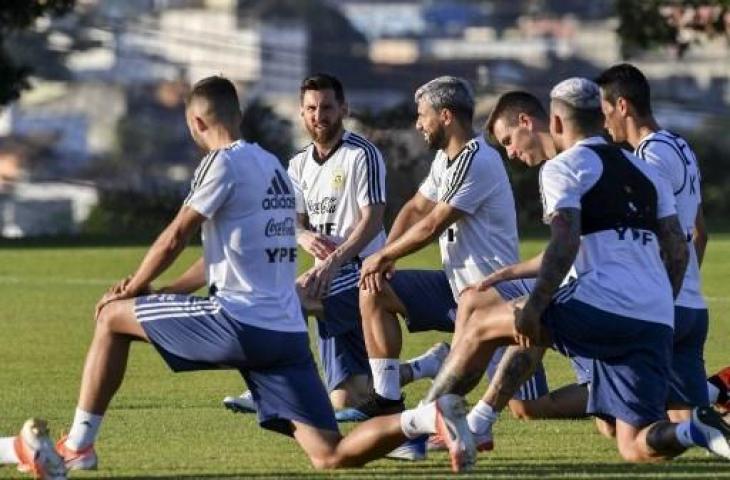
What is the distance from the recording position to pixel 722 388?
14.0 m

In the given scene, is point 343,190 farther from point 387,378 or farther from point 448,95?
point 448,95

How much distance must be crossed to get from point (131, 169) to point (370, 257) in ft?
376

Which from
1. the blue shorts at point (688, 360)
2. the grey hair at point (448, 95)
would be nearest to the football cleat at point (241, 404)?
the grey hair at point (448, 95)

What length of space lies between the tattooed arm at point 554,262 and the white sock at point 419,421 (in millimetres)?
633

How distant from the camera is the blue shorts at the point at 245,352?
37.6 ft

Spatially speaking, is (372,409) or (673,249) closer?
(673,249)

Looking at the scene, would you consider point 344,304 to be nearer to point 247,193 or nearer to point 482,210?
point 482,210

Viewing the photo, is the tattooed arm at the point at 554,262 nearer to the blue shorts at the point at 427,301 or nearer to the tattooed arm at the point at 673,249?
the tattooed arm at the point at 673,249

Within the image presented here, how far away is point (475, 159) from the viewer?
1366 cm

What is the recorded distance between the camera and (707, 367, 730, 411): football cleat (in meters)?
13.9

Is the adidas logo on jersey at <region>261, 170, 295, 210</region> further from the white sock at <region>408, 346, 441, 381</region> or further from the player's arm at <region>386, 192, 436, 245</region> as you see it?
the white sock at <region>408, 346, 441, 381</region>

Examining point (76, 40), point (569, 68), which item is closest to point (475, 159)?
point (76, 40)

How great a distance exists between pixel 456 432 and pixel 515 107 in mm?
3005

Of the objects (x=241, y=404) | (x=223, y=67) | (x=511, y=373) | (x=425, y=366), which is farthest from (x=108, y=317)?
(x=223, y=67)
